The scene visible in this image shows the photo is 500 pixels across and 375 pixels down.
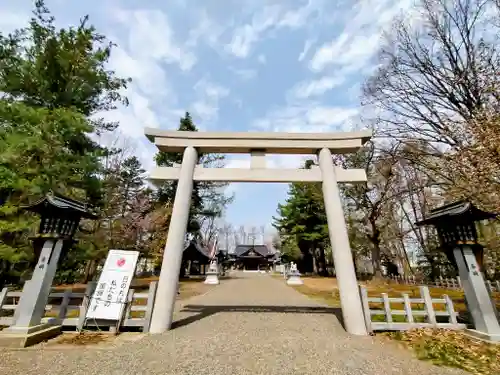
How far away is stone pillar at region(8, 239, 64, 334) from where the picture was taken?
5.33 metres

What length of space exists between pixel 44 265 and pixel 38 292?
0.56 meters

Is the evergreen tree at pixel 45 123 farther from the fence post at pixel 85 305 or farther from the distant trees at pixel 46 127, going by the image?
the fence post at pixel 85 305

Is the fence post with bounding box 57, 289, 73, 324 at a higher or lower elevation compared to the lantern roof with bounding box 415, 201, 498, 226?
lower

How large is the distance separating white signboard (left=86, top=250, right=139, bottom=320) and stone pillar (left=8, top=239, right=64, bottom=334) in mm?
934

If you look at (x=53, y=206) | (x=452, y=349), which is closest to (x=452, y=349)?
(x=452, y=349)

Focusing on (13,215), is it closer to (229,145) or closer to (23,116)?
(23,116)

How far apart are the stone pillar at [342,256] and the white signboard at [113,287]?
5060 millimetres

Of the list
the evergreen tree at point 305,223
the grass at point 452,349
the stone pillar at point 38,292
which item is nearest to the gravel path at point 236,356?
the grass at point 452,349

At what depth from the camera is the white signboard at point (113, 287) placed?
6008mm

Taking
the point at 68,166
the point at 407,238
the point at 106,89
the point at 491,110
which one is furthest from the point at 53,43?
the point at 407,238

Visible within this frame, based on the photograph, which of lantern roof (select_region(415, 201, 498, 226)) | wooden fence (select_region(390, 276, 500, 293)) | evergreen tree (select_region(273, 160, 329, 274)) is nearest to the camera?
lantern roof (select_region(415, 201, 498, 226))

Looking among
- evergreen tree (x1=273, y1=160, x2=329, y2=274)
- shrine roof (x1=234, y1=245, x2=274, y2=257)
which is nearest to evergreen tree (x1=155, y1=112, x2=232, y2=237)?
evergreen tree (x1=273, y1=160, x2=329, y2=274)

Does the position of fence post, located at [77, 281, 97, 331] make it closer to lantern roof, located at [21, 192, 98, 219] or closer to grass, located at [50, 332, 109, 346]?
grass, located at [50, 332, 109, 346]

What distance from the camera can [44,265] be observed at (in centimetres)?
582
